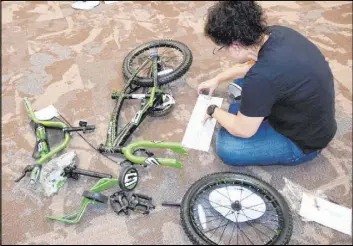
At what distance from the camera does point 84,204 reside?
5.89 ft

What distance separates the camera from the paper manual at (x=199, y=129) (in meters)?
2.17

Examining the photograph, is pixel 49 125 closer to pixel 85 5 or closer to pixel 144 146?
pixel 144 146

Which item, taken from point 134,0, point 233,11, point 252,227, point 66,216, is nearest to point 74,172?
point 66,216

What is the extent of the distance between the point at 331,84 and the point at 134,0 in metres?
2.77

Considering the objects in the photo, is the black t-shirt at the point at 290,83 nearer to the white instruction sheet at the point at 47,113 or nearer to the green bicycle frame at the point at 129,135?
the green bicycle frame at the point at 129,135

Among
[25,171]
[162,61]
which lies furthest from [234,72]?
[25,171]

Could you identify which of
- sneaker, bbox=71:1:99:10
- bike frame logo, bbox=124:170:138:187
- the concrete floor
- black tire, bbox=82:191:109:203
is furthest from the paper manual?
sneaker, bbox=71:1:99:10

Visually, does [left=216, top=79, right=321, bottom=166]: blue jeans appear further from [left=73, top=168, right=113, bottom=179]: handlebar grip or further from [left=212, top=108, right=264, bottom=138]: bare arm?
[left=73, top=168, right=113, bottom=179]: handlebar grip

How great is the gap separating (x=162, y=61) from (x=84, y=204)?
1.44m

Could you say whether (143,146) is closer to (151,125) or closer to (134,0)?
(151,125)

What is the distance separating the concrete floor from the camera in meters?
1.80

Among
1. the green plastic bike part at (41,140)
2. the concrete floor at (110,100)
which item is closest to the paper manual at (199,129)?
the concrete floor at (110,100)

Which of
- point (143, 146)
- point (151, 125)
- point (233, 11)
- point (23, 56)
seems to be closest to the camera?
point (233, 11)

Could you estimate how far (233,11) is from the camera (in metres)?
1.42
